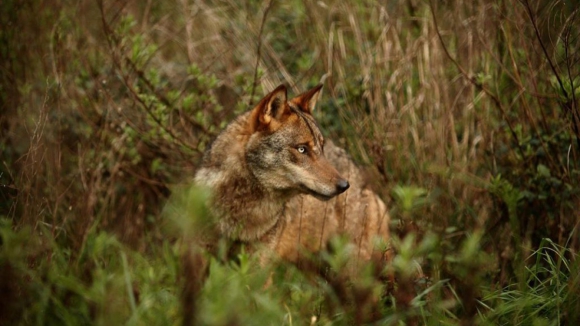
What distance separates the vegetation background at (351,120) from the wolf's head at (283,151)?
2.29ft

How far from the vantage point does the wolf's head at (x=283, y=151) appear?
15.1ft

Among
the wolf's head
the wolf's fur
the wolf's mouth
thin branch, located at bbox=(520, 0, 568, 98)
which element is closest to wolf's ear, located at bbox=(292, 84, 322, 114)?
the wolf's fur

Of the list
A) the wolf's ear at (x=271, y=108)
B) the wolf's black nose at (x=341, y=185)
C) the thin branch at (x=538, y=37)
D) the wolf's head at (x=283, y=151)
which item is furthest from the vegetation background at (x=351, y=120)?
the wolf's ear at (x=271, y=108)

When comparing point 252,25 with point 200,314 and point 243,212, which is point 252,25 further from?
point 200,314

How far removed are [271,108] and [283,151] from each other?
0.36 meters

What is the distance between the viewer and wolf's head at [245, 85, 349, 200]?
4590mm

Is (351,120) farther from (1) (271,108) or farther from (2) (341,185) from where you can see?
(2) (341,185)

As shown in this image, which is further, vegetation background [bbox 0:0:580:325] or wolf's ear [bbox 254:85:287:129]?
wolf's ear [bbox 254:85:287:129]

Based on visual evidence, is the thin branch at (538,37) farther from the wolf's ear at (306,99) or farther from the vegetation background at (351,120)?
the wolf's ear at (306,99)

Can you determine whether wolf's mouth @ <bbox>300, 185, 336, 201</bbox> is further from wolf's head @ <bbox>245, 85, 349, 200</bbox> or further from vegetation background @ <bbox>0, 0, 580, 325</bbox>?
vegetation background @ <bbox>0, 0, 580, 325</bbox>

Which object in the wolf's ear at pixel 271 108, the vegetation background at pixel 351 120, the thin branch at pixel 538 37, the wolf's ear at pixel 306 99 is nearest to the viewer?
the thin branch at pixel 538 37

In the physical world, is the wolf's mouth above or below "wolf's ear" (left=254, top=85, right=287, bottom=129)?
below

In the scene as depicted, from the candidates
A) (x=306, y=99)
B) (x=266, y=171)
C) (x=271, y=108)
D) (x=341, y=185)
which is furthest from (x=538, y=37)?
(x=266, y=171)

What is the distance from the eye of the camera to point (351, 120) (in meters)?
6.33
